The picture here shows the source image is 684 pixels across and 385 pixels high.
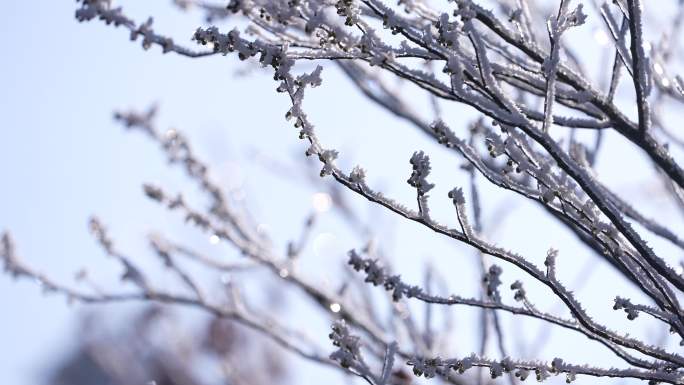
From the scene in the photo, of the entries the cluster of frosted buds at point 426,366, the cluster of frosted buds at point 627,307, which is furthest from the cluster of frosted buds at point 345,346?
the cluster of frosted buds at point 627,307

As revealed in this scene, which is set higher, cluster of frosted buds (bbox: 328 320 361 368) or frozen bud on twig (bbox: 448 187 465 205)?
frozen bud on twig (bbox: 448 187 465 205)

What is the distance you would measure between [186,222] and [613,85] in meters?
2.07

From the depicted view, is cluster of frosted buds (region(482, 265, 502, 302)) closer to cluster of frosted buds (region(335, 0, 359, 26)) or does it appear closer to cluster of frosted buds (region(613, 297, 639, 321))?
cluster of frosted buds (region(613, 297, 639, 321))

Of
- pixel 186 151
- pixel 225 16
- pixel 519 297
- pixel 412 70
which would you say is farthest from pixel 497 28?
pixel 186 151

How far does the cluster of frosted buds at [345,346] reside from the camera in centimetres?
213

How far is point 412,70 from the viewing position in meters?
2.10

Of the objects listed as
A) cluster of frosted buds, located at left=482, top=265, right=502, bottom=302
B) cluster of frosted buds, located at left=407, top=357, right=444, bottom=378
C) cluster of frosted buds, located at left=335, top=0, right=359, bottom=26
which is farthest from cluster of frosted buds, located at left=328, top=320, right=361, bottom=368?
cluster of frosted buds, located at left=335, top=0, right=359, bottom=26

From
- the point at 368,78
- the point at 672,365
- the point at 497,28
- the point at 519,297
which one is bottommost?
the point at 672,365

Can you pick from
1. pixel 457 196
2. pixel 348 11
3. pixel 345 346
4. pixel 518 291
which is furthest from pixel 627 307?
pixel 348 11

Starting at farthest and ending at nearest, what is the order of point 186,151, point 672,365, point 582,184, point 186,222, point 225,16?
point 186,151 < point 186,222 < point 225,16 < point 672,365 < point 582,184

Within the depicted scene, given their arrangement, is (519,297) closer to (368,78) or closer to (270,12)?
(270,12)

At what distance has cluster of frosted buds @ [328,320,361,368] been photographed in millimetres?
2133

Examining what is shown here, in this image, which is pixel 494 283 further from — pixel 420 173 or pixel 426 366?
pixel 420 173

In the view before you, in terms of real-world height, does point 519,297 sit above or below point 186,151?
below
